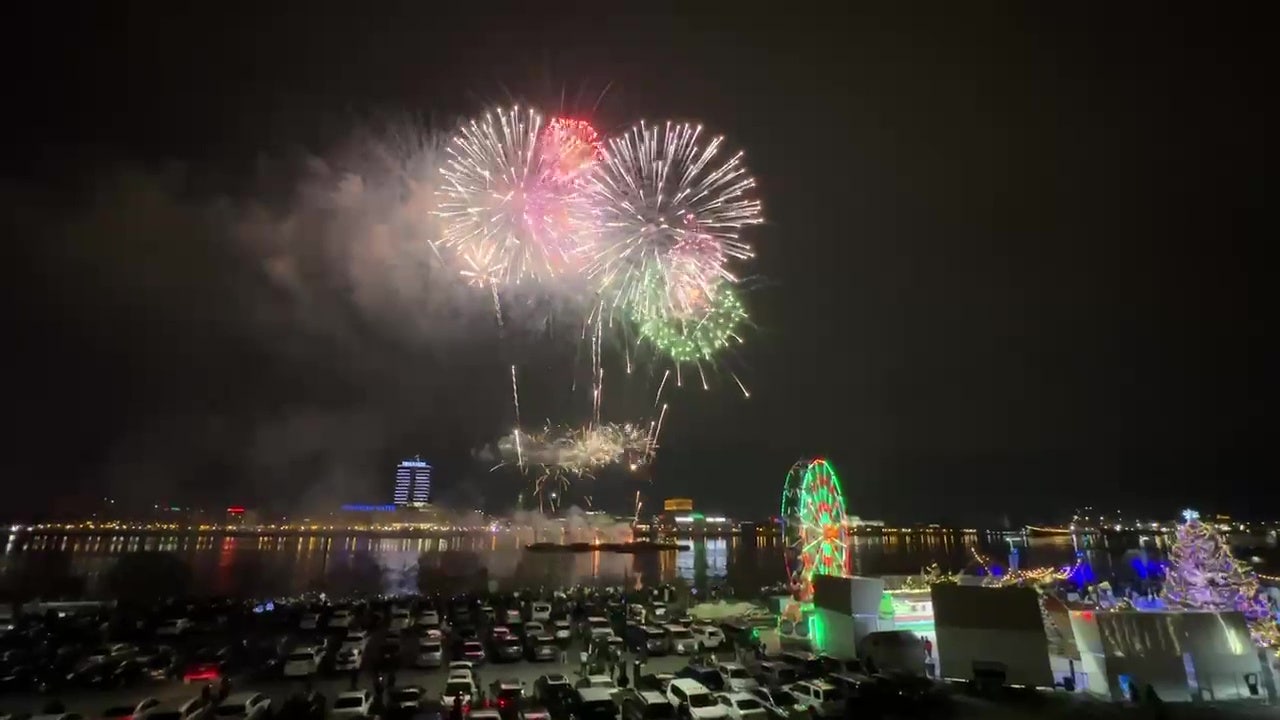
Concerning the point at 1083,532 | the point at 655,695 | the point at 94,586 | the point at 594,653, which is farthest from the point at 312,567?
the point at 1083,532

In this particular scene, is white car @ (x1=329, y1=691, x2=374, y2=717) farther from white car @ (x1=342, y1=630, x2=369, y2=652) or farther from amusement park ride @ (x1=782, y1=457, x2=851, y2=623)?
amusement park ride @ (x1=782, y1=457, x2=851, y2=623)

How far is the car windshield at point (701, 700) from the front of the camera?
13273 millimetres

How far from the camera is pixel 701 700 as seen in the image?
43.9ft

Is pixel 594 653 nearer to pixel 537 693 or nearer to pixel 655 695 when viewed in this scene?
pixel 537 693

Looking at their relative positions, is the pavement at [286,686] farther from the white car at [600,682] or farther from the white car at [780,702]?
the white car at [780,702]

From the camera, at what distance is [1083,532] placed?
634 feet

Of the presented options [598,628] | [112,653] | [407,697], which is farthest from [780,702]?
[112,653]

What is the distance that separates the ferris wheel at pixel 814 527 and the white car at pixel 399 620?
13986mm

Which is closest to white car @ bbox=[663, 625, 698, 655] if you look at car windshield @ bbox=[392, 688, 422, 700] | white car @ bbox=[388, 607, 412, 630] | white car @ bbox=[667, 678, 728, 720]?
white car @ bbox=[667, 678, 728, 720]

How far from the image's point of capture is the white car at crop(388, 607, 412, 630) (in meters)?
23.5

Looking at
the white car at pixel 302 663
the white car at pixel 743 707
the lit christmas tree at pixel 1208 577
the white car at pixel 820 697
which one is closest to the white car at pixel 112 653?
the white car at pixel 302 663

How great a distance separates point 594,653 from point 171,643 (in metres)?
13.4

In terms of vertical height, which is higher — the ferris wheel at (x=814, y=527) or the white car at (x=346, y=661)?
the ferris wheel at (x=814, y=527)

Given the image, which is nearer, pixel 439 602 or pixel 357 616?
pixel 357 616
